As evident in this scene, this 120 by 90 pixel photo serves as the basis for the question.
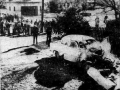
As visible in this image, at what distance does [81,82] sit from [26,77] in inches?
99.0

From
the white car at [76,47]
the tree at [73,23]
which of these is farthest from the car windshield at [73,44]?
the tree at [73,23]

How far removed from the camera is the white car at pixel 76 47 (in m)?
9.66

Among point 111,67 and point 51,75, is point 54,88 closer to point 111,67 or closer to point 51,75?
point 51,75

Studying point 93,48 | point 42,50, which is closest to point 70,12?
point 42,50

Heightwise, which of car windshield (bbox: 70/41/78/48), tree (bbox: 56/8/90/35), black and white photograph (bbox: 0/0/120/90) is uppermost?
tree (bbox: 56/8/90/35)

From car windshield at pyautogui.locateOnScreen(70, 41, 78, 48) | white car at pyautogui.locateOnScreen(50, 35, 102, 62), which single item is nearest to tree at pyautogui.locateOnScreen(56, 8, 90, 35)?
white car at pyautogui.locateOnScreen(50, 35, 102, 62)

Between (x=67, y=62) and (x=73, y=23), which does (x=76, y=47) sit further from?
(x=73, y=23)

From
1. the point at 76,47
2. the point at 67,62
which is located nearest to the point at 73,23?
the point at 67,62

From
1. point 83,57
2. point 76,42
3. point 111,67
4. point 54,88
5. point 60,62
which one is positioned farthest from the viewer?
point 60,62

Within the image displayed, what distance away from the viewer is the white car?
9664 mm

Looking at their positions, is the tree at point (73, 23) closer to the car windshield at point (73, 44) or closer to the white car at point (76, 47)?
the white car at point (76, 47)

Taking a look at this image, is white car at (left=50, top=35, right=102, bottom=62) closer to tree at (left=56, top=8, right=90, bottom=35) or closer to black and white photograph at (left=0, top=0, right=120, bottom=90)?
black and white photograph at (left=0, top=0, right=120, bottom=90)

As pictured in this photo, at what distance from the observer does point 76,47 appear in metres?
10.6

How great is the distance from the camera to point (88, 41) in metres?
10.9
